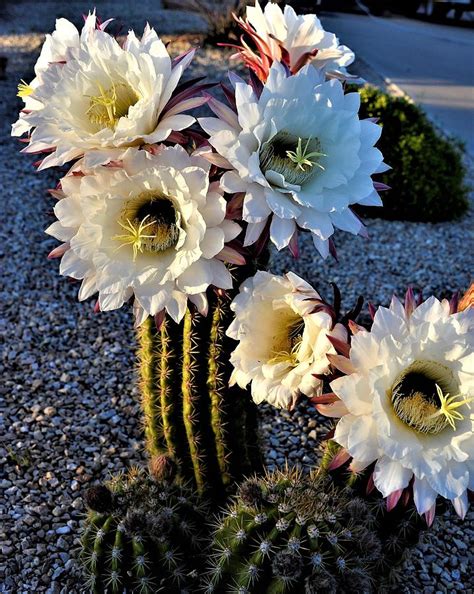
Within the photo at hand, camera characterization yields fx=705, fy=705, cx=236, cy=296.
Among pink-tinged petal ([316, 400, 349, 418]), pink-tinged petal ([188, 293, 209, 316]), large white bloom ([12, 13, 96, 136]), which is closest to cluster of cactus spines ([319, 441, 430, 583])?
pink-tinged petal ([316, 400, 349, 418])

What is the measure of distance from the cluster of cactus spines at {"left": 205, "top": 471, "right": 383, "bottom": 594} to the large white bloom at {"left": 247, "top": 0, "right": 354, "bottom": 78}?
91 centimetres

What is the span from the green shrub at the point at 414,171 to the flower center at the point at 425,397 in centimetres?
329

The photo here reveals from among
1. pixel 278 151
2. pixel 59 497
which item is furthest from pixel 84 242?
pixel 59 497

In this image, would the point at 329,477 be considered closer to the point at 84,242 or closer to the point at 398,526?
the point at 398,526

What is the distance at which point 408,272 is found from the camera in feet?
12.8

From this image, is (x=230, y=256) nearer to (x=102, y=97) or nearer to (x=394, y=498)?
(x=102, y=97)

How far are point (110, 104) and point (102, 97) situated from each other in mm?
32

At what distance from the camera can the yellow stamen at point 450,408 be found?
126 cm

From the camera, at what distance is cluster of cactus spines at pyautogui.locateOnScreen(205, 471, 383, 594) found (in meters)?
1.42

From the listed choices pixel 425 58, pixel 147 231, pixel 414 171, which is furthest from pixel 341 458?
pixel 425 58

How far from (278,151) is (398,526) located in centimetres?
91

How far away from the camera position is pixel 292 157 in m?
1.31

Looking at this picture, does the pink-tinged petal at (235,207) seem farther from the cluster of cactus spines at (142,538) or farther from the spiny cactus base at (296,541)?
the cluster of cactus spines at (142,538)

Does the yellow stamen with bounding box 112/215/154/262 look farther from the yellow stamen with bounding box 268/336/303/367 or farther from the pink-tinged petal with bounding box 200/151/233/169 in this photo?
the yellow stamen with bounding box 268/336/303/367
